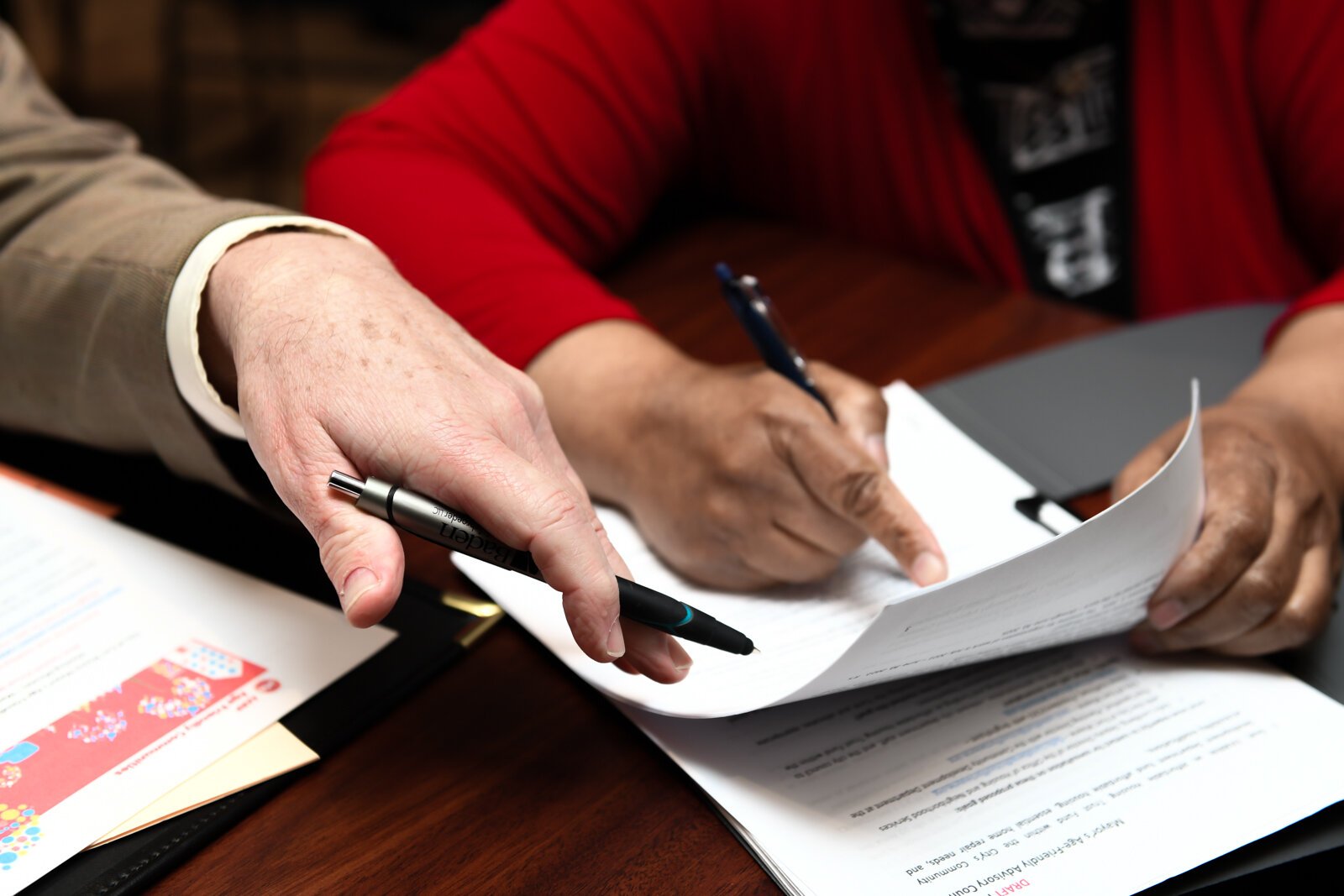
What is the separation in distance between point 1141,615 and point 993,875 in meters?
0.19

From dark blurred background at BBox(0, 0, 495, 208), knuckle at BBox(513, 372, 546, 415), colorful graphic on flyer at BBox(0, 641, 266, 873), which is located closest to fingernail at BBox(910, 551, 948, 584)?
knuckle at BBox(513, 372, 546, 415)

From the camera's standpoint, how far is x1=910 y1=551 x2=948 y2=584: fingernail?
577 millimetres

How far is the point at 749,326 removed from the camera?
0.68m

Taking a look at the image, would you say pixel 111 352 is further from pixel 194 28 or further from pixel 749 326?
pixel 194 28

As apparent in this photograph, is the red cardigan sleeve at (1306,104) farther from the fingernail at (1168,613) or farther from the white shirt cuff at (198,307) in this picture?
the white shirt cuff at (198,307)

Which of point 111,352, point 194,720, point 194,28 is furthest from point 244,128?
point 194,720

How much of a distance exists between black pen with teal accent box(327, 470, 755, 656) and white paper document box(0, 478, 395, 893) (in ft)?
0.48

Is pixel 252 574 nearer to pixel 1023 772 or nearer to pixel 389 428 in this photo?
pixel 389 428

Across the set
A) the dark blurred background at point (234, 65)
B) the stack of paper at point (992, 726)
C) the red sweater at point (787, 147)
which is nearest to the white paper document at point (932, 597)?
the stack of paper at point (992, 726)

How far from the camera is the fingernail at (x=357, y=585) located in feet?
1.33

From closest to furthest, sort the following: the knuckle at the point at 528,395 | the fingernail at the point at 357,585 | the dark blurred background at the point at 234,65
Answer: the fingernail at the point at 357,585, the knuckle at the point at 528,395, the dark blurred background at the point at 234,65

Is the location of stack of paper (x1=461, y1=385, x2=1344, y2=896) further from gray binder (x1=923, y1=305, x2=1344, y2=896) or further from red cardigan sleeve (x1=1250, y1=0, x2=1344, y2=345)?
red cardigan sleeve (x1=1250, y1=0, x2=1344, y2=345)

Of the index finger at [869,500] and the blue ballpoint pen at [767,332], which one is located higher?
the blue ballpoint pen at [767,332]

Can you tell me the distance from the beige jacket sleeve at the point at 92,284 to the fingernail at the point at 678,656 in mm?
296
